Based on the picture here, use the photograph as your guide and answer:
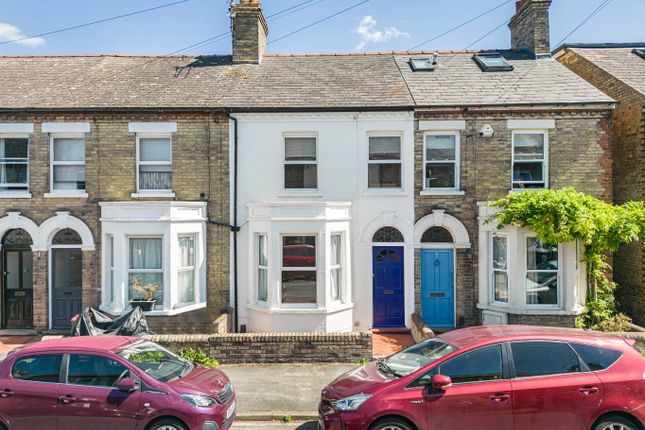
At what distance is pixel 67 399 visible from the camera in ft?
18.5

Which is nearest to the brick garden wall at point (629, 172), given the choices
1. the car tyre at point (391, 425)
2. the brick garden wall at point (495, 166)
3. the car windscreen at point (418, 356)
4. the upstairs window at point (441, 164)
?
the brick garden wall at point (495, 166)

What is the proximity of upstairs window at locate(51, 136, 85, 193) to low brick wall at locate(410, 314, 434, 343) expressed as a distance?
948cm

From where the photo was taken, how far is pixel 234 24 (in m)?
14.1

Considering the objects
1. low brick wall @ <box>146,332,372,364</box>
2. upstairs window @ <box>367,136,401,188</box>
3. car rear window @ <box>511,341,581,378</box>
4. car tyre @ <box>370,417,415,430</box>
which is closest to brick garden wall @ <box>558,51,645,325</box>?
upstairs window @ <box>367,136,401,188</box>

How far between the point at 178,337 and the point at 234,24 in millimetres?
10091

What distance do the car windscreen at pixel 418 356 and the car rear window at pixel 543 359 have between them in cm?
81

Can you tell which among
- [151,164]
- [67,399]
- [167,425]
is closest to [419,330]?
[167,425]

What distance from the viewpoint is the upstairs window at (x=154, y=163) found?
11781mm

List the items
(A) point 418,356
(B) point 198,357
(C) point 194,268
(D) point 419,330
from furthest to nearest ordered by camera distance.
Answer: (C) point 194,268 < (D) point 419,330 < (B) point 198,357 < (A) point 418,356

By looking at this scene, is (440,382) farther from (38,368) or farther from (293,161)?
(293,161)

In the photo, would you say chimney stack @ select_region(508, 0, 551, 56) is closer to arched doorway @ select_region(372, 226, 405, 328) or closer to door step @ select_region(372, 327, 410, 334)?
arched doorway @ select_region(372, 226, 405, 328)

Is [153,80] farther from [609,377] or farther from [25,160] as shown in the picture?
[609,377]

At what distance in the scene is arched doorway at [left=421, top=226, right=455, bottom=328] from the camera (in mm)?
11602

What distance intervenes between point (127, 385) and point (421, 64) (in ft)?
41.0
